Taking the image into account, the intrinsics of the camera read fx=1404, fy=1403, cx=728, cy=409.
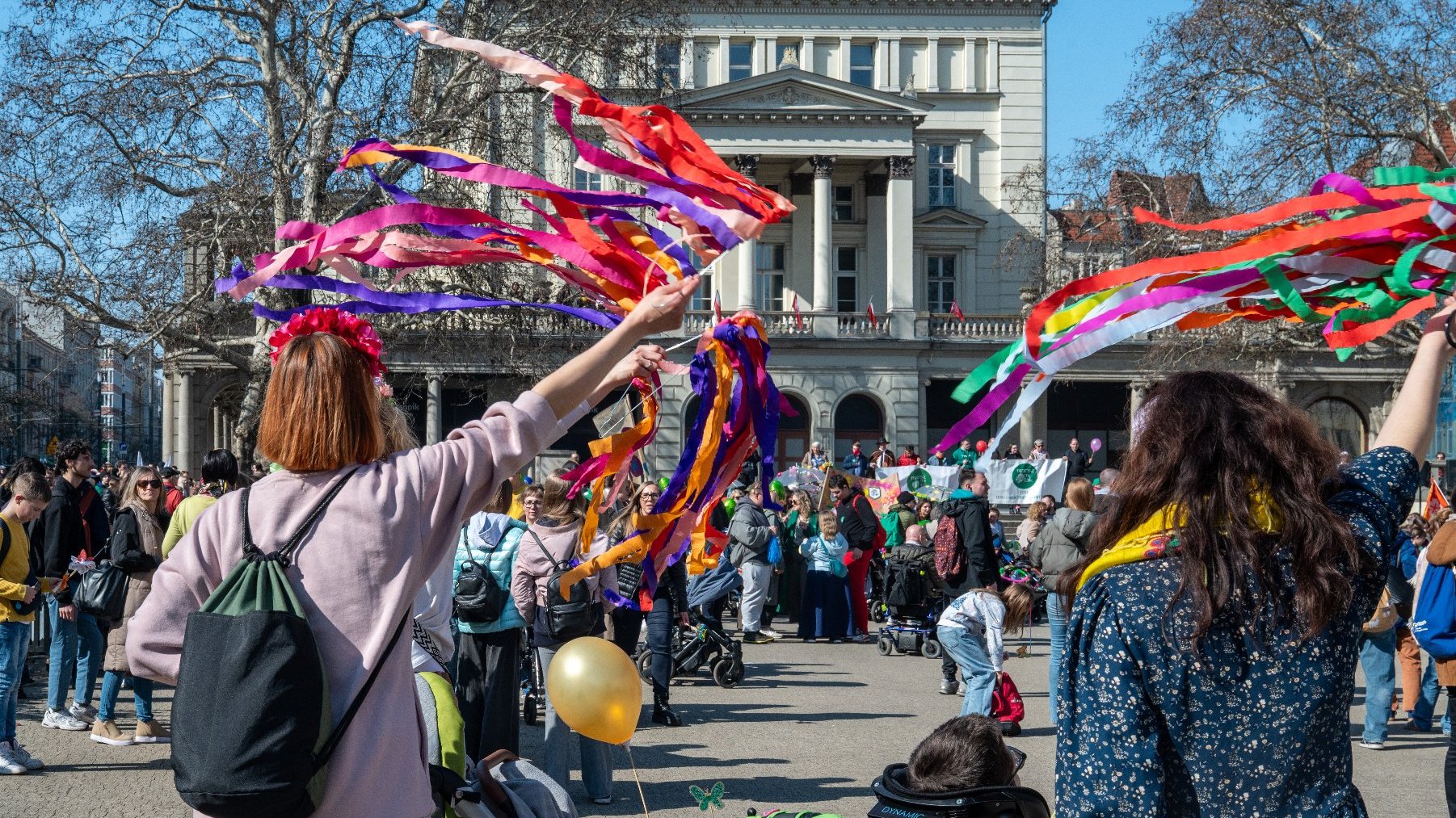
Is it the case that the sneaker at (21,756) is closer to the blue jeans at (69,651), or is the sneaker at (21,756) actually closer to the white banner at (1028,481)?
the blue jeans at (69,651)

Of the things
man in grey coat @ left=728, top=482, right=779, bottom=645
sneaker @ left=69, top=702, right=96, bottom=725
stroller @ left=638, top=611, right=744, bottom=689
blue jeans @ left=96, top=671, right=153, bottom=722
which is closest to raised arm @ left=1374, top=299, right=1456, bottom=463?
blue jeans @ left=96, top=671, right=153, bottom=722

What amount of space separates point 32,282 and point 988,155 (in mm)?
33018

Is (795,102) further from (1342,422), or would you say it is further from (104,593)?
(104,593)

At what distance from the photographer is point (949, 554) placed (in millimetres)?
12523

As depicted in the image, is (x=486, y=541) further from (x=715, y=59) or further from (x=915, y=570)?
(x=715, y=59)

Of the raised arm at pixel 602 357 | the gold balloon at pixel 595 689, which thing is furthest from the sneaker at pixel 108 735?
the raised arm at pixel 602 357

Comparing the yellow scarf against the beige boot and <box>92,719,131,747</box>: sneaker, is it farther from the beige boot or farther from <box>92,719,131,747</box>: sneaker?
<box>92,719,131,747</box>: sneaker

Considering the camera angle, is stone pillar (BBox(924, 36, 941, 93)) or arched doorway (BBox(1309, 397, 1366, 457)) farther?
stone pillar (BBox(924, 36, 941, 93))

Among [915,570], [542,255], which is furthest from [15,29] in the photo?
[542,255]

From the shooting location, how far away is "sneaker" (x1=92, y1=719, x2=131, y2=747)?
361 inches

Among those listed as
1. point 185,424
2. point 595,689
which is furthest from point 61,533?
point 185,424

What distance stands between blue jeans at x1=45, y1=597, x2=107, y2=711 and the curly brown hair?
28.3 feet

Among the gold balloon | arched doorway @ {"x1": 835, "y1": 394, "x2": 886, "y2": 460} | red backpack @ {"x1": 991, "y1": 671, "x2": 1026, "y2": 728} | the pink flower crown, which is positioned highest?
arched doorway @ {"x1": 835, "y1": 394, "x2": 886, "y2": 460}

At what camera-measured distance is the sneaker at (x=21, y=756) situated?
8219 mm
